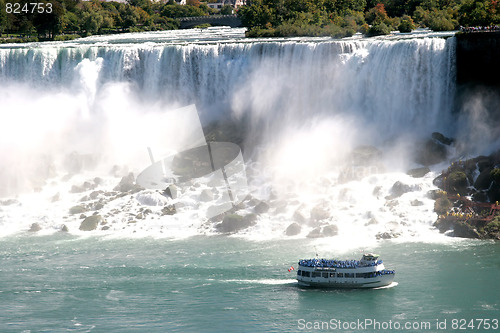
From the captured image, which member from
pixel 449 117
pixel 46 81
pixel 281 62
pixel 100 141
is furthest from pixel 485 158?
pixel 46 81

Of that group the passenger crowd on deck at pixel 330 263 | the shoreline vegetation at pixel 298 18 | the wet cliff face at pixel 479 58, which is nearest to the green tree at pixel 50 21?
the shoreline vegetation at pixel 298 18

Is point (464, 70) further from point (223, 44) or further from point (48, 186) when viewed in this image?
point (48, 186)

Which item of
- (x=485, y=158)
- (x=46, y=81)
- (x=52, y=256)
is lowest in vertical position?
(x=52, y=256)

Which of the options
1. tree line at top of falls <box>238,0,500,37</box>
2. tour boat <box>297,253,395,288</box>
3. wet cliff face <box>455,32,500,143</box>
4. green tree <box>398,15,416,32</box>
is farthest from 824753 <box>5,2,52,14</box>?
tour boat <box>297,253,395,288</box>

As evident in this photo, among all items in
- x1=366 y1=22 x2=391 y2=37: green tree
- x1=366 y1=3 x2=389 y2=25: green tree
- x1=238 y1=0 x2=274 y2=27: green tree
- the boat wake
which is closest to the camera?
the boat wake

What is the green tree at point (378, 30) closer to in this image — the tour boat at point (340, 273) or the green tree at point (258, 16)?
the green tree at point (258, 16)

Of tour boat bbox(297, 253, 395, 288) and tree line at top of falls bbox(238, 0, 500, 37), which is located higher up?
tree line at top of falls bbox(238, 0, 500, 37)

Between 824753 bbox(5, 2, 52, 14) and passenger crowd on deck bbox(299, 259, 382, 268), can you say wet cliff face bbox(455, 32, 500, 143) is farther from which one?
824753 bbox(5, 2, 52, 14)
